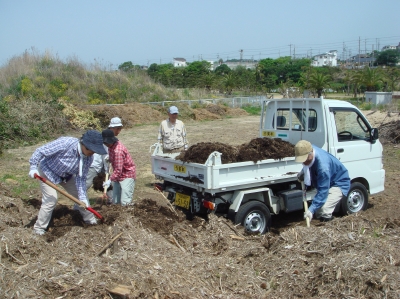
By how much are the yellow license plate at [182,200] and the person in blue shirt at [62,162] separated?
1.70 m

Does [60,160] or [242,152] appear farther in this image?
[242,152]

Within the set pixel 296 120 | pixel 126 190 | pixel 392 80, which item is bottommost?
pixel 126 190

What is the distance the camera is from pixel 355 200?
301 inches

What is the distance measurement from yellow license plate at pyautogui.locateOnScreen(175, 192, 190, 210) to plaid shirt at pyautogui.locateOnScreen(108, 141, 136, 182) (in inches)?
31.8

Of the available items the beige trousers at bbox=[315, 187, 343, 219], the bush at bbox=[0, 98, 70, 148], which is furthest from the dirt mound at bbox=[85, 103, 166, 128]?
the beige trousers at bbox=[315, 187, 343, 219]

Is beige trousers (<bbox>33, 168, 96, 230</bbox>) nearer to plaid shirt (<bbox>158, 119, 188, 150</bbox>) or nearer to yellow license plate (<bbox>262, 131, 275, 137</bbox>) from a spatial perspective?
plaid shirt (<bbox>158, 119, 188, 150</bbox>)

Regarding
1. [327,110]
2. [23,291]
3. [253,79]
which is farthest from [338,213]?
[253,79]

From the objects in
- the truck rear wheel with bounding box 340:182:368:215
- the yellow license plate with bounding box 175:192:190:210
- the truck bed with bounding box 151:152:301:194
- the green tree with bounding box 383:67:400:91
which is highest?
the green tree with bounding box 383:67:400:91

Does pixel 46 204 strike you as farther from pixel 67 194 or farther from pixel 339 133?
pixel 339 133

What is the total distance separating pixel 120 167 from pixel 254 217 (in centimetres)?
218

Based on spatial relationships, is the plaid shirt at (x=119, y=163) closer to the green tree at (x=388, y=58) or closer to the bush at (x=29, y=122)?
the bush at (x=29, y=122)

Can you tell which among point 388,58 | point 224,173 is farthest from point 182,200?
point 388,58

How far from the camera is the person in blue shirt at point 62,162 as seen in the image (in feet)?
16.6

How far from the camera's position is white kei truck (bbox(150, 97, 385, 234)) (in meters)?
6.16
